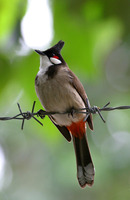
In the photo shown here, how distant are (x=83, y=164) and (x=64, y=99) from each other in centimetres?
69

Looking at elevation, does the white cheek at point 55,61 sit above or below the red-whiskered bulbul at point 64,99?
above

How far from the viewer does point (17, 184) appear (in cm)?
823

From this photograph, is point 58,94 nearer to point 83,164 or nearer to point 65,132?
point 65,132

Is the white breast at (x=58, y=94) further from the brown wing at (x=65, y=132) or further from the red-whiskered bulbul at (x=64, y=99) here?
the brown wing at (x=65, y=132)

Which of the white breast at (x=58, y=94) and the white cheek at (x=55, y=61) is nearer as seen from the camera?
the white breast at (x=58, y=94)

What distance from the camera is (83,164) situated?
3.26 meters

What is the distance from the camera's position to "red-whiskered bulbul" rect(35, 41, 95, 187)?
120 inches

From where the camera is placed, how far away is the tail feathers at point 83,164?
3.13 m

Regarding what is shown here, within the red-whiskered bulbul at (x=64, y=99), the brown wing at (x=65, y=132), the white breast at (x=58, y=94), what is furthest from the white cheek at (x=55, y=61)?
the brown wing at (x=65, y=132)

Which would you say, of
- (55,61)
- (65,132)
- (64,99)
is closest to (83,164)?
(65,132)

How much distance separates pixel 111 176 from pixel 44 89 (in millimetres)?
4295

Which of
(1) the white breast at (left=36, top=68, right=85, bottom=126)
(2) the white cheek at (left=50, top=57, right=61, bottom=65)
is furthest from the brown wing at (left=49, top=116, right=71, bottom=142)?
(2) the white cheek at (left=50, top=57, right=61, bottom=65)

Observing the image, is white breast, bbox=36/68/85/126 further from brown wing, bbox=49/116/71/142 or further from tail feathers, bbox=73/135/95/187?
tail feathers, bbox=73/135/95/187

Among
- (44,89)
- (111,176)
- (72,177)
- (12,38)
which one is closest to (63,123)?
(44,89)
